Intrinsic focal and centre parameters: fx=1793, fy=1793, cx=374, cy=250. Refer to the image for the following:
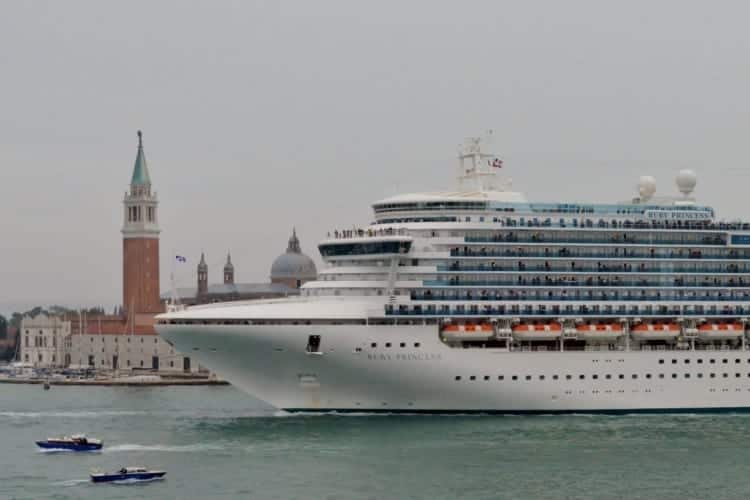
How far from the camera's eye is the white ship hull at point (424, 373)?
55.2 m

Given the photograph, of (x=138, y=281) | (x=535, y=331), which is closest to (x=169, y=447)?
(x=535, y=331)

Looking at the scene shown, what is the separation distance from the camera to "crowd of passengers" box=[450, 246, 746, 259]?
5750cm

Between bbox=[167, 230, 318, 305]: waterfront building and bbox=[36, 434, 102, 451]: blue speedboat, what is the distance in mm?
88505

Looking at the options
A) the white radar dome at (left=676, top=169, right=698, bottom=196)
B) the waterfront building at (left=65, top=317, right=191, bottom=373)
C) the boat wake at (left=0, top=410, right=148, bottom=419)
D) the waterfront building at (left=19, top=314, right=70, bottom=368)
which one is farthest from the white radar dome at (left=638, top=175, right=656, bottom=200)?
the waterfront building at (left=19, top=314, right=70, bottom=368)

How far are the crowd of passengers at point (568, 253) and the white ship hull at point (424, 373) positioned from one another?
10.2 ft

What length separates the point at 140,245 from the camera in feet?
437

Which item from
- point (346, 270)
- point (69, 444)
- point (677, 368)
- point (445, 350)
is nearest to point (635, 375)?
point (677, 368)

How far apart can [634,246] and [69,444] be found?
19738mm

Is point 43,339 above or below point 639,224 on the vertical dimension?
above

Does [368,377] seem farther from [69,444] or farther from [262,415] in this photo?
[69,444]

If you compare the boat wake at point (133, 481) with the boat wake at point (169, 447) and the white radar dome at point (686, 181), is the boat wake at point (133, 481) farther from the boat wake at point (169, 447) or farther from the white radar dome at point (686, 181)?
the white radar dome at point (686, 181)

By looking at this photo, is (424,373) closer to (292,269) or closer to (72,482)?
(72,482)

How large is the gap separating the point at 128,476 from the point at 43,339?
102 meters

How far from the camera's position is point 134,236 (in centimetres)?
13312
